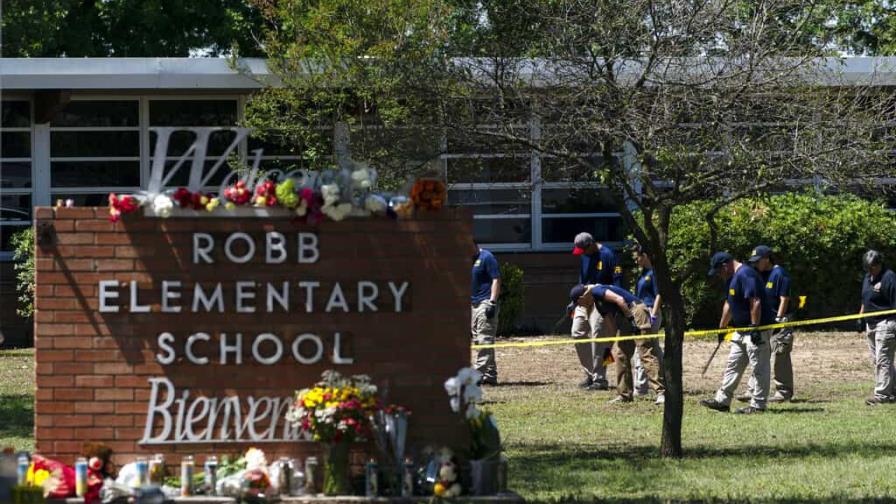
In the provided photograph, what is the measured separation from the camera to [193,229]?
774cm

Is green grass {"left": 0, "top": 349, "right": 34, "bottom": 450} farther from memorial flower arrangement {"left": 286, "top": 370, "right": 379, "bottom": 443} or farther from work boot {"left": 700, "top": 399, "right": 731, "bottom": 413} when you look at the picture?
work boot {"left": 700, "top": 399, "right": 731, "bottom": 413}

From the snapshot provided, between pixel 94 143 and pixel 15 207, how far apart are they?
5.33 feet

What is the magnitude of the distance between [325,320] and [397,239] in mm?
632

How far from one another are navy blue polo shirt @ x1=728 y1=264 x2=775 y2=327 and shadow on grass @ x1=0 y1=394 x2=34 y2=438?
7.12m

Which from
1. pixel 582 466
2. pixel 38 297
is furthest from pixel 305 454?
pixel 582 466

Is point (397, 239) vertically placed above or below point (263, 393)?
above

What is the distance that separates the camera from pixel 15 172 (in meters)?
21.6

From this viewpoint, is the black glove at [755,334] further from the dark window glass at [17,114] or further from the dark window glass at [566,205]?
the dark window glass at [17,114]

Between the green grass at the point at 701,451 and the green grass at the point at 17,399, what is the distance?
4310 mm

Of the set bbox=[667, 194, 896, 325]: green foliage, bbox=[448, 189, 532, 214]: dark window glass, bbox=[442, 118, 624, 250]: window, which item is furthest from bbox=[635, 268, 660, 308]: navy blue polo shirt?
bbox=[448, 189, 532, 214]: dark window glass

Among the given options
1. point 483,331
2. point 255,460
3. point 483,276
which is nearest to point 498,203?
point 483,276

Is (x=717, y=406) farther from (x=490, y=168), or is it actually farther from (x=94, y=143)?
(x=94, y=143)

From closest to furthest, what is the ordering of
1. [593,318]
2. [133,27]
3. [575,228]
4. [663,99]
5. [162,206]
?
[162,206], [663,99], [593,318], [575,228], [133,27]

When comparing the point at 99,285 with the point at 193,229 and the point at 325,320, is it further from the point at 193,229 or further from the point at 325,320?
the point at 325,320
